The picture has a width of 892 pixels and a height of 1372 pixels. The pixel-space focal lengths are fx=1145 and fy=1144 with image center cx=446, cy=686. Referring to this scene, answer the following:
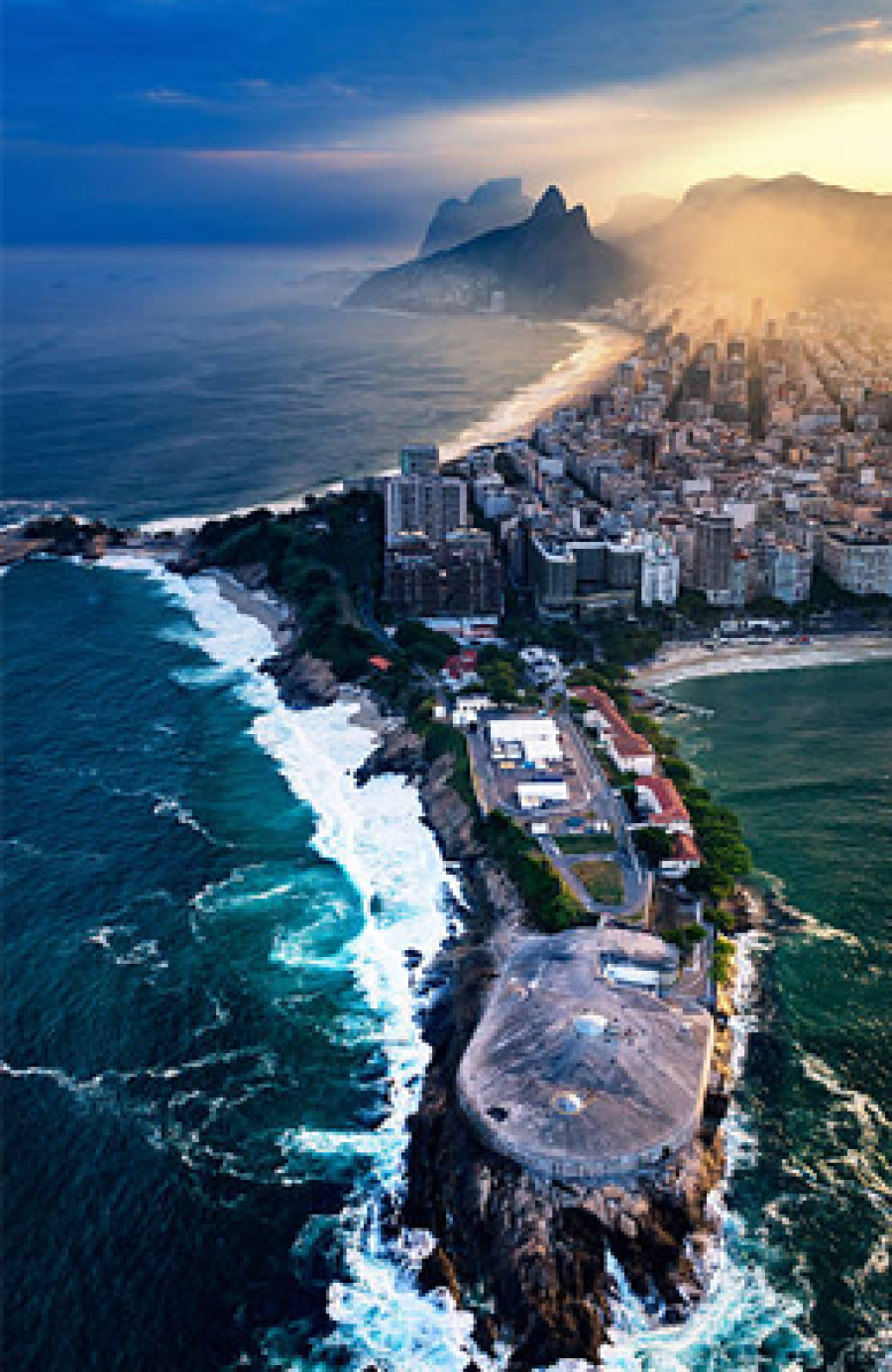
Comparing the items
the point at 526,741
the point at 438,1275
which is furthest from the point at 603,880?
the point at 438,1275

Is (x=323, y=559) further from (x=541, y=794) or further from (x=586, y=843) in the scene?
(x=586, y=843)

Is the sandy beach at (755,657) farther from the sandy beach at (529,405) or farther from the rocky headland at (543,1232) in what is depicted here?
the sandy beach at (529,405)

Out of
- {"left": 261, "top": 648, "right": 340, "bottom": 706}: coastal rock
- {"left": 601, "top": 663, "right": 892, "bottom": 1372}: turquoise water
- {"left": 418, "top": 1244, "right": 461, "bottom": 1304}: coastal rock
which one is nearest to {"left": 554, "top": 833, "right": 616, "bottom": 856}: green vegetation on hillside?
{"left": 601, "top": 663, "right": 892, "bottom": 1372}: turquoise water

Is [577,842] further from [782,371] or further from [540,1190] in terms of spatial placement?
[782,371]

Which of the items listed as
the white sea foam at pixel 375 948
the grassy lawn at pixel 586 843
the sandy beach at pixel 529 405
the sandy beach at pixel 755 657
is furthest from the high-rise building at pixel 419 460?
the grassy lawn at pixel 586 843

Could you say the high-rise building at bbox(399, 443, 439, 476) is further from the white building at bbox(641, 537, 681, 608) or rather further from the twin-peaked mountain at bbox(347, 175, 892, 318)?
the twin-peaked mountain at bbox(347, 175, 892, 318)

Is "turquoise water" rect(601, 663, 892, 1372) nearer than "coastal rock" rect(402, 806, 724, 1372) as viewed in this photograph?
No

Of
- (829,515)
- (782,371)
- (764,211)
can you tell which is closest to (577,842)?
(829,515)
